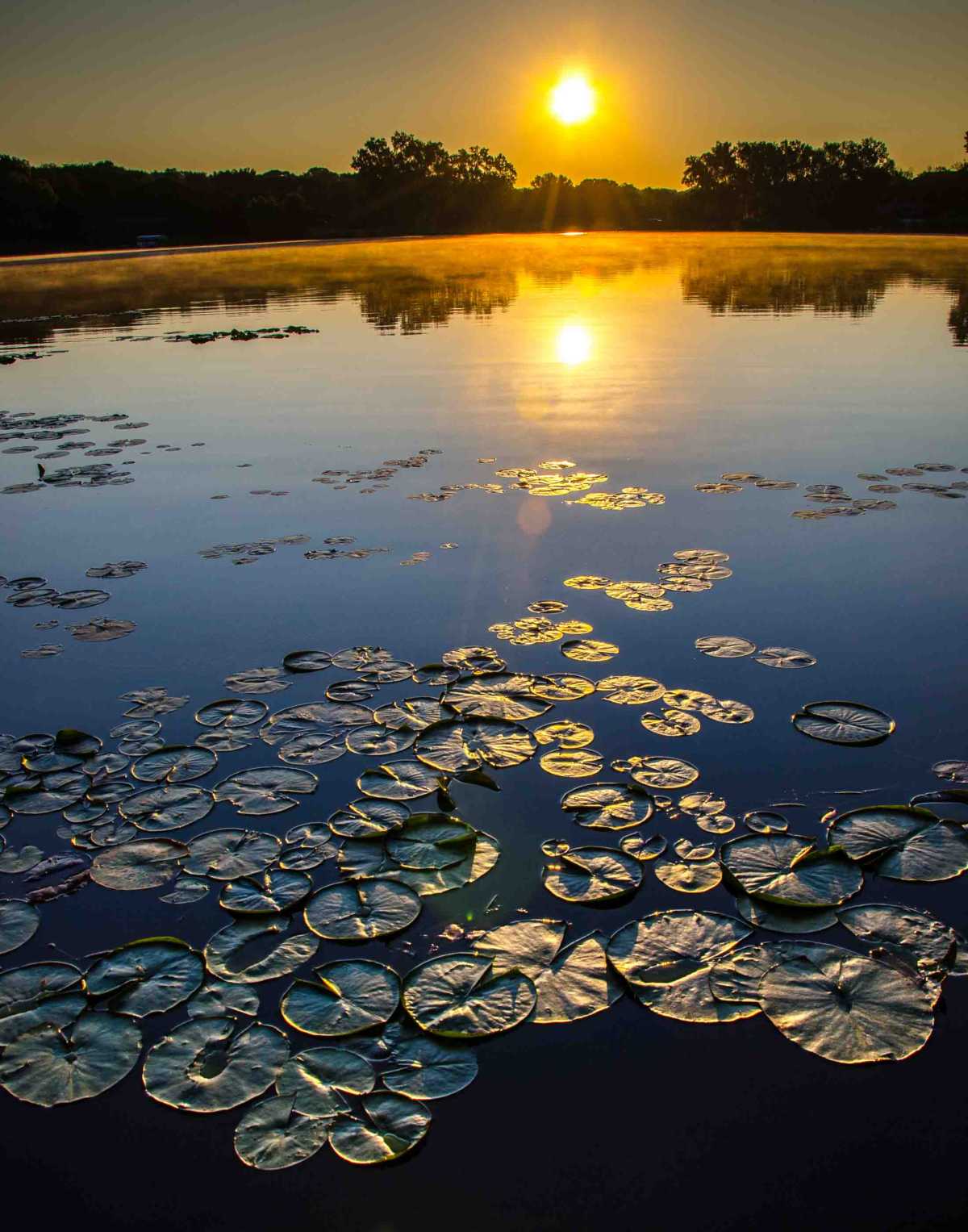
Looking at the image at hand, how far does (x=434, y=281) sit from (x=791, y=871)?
87.6 feet

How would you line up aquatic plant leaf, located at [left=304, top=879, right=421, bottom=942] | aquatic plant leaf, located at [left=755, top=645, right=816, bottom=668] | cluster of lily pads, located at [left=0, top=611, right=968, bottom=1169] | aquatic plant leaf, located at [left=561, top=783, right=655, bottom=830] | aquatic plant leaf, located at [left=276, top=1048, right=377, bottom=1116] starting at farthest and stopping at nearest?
aquatic plant leaf, located at [left=755, top=645, right=816, bottom=668]
aquatic plant leaf, located at [left=561, top=783, right=655, bottom=830]
aquatic plant leaf, located at [left=304, top=879, right=421, bottom=942]
cluster of lily pads, located at [left=0, top=611, right=968, bottom=1169]
aquatic plant leaf, located at [left=276, top=1048, right=377, bottom=1116]

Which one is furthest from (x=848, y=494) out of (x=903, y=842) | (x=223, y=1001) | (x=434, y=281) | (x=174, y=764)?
(x=434, y=281)

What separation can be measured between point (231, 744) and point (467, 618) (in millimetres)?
1312

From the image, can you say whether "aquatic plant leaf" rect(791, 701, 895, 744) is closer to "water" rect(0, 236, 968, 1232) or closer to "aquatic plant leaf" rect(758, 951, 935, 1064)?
"water" rect(0, 236, 968, 1232)

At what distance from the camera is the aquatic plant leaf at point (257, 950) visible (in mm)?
2205

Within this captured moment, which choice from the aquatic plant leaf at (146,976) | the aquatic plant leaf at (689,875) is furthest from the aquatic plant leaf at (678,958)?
the aquatic plant leaf at (146,976)

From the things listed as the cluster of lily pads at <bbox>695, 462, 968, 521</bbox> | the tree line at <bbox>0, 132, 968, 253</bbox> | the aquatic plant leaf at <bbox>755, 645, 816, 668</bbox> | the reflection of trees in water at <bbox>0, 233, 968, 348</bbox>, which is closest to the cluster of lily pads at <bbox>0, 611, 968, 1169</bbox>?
the aquatic plant leaf at <bbox>755, 645, 816, 668</bbox>

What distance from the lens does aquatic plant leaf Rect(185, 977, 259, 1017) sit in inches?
82.3

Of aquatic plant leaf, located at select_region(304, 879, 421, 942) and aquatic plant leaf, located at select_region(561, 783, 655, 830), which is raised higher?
aquatic plant leaf, located at select_region(561, 783, 655, 830)

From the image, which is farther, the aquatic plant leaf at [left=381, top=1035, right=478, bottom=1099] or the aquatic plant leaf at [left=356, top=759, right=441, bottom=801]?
the aquatic plant leaf at [left=356, top=759, right=441, bottom=801]

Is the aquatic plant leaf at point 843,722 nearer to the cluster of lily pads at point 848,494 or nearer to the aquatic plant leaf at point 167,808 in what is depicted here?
the aquatic plant leaf at point 167,808

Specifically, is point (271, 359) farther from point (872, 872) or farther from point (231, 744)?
point (872, 872)

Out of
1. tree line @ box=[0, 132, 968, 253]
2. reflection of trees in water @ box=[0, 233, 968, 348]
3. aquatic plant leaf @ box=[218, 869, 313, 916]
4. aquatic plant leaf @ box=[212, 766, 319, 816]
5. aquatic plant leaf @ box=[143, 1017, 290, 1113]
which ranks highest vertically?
tree line @ box=[0, 132, 968, 253]

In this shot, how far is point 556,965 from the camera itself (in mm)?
2189
